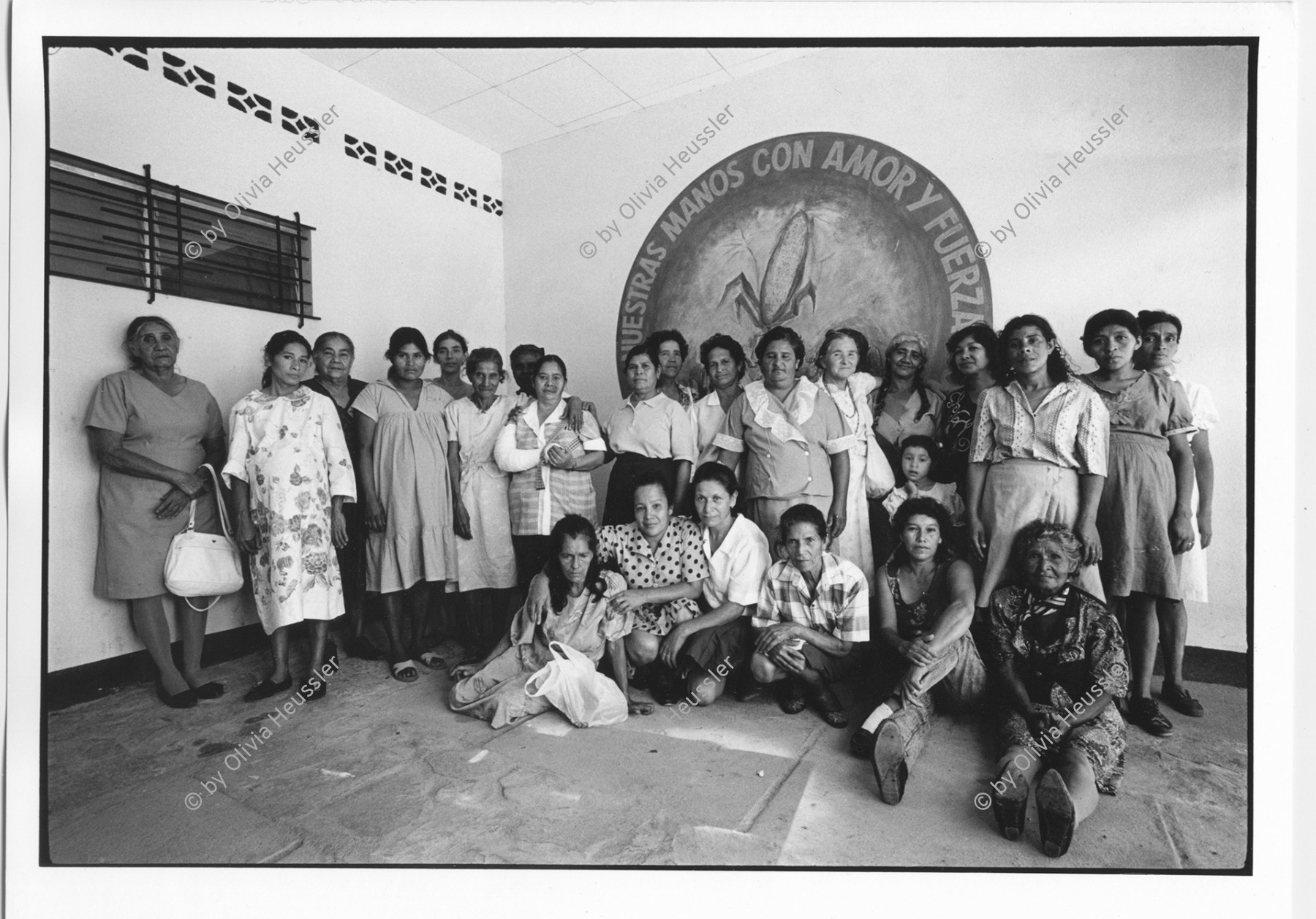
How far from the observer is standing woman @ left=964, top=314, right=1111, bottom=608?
2061mm

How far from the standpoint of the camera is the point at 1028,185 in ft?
7.61

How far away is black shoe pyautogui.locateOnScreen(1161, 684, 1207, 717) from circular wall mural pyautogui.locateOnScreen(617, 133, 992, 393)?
4.28 feet

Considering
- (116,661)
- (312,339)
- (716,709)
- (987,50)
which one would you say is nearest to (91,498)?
(116,661)

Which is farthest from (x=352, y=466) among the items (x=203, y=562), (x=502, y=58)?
(x=502, y=58)

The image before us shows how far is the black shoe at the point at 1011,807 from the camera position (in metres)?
1.69

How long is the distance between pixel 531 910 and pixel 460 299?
2.54m

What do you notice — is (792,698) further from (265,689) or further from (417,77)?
(417,77)

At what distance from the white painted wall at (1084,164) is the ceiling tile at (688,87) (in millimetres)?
75

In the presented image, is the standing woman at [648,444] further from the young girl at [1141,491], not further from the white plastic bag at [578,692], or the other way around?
the young girl at [1141,491]

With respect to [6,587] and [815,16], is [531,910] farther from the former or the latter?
[815,16]

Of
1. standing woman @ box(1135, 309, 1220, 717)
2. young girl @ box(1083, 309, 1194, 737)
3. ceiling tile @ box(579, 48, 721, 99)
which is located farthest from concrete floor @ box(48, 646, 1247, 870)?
ceiling tile @ box(579, 48, 721, 99)

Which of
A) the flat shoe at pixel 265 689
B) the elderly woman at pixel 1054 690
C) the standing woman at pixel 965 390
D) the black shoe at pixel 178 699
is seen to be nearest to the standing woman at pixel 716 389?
the standing woman at pixel 965 390

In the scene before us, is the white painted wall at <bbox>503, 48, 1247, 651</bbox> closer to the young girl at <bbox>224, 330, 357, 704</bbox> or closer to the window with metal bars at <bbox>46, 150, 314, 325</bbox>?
the window with metal bars at <bbox>46, 150, 314, 325</bbox>

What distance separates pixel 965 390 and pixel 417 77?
2384mm
